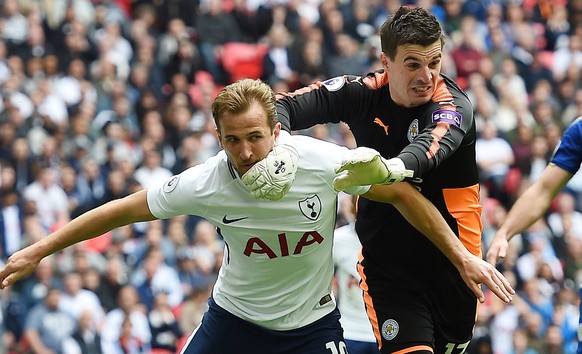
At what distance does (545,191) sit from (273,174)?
2.16 metres

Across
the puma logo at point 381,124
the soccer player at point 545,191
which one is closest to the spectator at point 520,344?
the soccer player at point 545,191

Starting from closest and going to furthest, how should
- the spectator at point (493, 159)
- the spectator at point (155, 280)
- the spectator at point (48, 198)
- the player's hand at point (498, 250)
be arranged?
the player's hand at point (498, 250)
the spectator at point (155, 280)
the spectator at point (48, 198)
the spectator at point (493, 159)

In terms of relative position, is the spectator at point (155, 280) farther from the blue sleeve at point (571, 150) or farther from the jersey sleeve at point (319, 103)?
the blue sleeve at point (571, 150)

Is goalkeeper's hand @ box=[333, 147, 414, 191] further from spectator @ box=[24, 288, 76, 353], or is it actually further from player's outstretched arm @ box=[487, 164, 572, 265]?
spectator @ box=[24, 288, 76, 353]

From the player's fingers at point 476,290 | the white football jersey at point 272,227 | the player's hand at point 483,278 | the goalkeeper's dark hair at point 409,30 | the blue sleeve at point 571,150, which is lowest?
the player's fingers at point 476,290

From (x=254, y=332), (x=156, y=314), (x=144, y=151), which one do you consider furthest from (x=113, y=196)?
(x=254, y=332)

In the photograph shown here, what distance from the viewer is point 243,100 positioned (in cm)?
627

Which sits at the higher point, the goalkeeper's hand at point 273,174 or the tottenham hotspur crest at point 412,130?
the goalkeeper's hand at point 273,174

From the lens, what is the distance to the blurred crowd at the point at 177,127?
516 inches

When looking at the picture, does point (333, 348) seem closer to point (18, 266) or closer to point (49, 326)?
point (18, 266)

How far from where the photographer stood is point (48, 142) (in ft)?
47.2

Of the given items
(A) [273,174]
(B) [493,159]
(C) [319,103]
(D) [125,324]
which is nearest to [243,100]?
(A) [273,174]

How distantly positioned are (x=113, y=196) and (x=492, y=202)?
4.88 m

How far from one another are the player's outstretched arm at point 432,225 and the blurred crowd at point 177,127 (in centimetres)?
476
